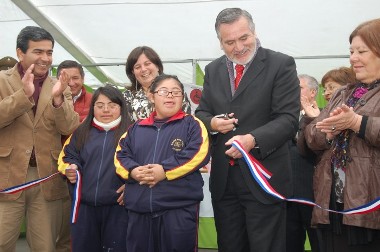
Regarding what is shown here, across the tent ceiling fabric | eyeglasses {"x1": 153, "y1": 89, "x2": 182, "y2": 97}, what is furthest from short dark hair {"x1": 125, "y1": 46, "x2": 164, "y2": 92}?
the tent ceiling fabric

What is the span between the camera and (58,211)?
11.4ft

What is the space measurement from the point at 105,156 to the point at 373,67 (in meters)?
1.83

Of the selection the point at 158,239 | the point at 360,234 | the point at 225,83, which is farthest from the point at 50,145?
the point at 360,234

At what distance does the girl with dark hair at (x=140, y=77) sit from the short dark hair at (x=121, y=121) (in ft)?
0.30

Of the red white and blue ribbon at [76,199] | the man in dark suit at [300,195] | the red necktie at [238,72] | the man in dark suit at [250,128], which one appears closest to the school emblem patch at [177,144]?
the man in dark suit at [250,128]

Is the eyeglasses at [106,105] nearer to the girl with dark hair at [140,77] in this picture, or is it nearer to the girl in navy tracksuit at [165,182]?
the girl with dark hair at [140,77]

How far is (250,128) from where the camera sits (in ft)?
8.39

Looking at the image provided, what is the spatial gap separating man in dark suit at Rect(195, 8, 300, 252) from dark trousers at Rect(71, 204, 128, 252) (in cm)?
79

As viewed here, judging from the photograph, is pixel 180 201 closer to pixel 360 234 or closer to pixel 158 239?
pixel 158 239

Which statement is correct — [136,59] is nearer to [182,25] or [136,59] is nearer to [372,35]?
[372,35]

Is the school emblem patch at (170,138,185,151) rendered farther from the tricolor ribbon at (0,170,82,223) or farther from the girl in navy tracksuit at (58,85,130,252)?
the tricolor ribbon at (0,170,82,223)

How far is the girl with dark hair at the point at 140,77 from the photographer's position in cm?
351

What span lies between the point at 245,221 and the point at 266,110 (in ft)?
2.08

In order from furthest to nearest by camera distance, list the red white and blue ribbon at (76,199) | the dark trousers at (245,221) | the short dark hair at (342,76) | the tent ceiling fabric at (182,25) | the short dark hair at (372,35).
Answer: the tent ceiling fabric at (182,25)
the short dark hair at (342,76)
the red white and blue ribbon at (76,199)
the dark trousers at (245,221)
the short dark hair at (372,35)
